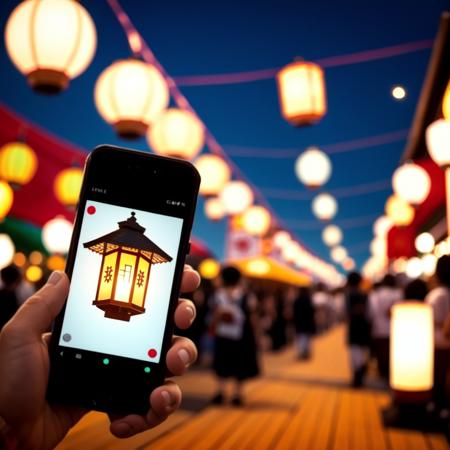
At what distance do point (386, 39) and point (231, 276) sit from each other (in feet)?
11.8

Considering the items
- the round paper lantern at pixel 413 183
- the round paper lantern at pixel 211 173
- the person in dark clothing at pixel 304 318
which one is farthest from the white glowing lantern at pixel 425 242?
the round paper lantern at pixel 211 173

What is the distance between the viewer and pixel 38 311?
3.59 ft

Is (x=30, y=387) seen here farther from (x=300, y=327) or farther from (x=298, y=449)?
(x=300, y=327)

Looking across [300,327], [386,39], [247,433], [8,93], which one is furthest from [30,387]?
[8,93]

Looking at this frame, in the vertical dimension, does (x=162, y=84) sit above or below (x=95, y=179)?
above

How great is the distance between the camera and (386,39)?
6059 mm

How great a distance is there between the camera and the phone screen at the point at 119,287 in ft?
4.02

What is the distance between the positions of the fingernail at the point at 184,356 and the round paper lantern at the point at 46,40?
3197mm

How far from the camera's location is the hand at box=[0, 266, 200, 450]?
1038mm

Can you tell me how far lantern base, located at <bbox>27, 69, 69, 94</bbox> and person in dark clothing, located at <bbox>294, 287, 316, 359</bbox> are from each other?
25.5ft

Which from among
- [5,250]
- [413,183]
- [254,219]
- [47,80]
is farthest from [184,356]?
[254,219]

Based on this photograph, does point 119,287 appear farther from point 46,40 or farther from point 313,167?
point 313,167

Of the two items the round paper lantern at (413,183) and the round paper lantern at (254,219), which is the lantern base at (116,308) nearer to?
the round paper lantern at (413,183)

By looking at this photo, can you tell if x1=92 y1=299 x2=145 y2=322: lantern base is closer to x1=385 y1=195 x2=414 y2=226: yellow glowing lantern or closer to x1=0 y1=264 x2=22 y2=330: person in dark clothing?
x1=0 y1=264 x2=22 y2=330: person in dark clothing
